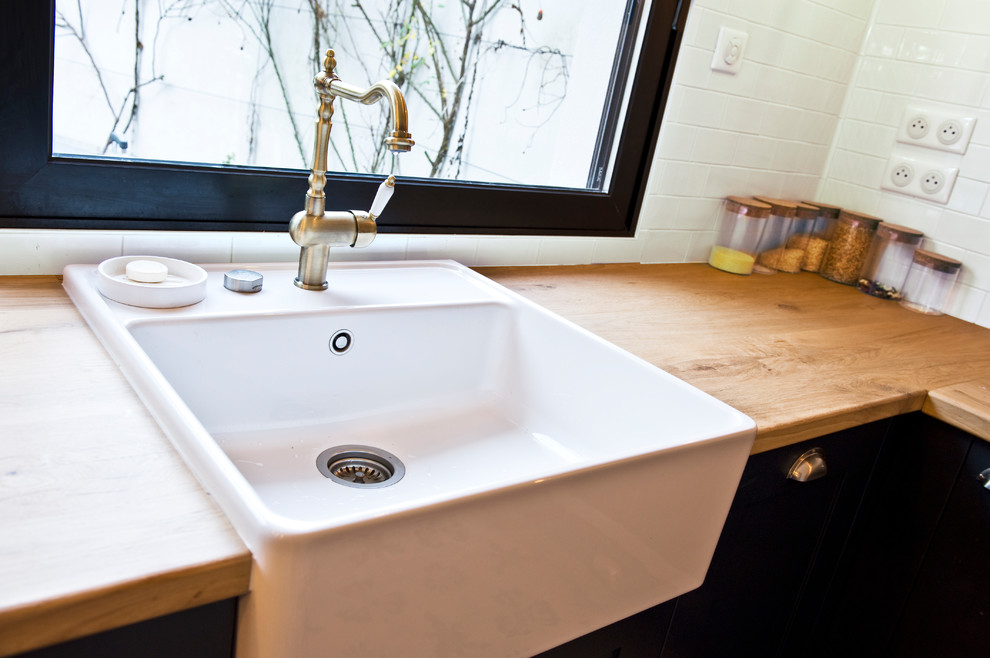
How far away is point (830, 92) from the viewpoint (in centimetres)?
188

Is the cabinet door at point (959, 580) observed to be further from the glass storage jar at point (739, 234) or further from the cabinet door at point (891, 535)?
the glass storage jar at point (739, 234)

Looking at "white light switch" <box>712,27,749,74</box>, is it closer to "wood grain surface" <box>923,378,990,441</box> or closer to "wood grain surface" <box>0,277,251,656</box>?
"wood grain surface" <box>923,378,990,441</box>

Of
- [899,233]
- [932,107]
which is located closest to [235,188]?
[899,233]

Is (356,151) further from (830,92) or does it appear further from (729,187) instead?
(830,92)

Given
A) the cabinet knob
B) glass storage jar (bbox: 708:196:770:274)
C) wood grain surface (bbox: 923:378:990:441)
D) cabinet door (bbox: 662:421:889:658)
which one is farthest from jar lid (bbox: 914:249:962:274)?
the cabinet knob

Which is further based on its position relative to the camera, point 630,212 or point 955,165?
point 955,165

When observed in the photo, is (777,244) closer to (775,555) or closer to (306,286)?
(775,555)

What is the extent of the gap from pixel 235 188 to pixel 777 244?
127 centimetres

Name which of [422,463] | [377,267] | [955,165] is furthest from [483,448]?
[955,165]

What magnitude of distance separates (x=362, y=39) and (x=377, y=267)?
360 mm

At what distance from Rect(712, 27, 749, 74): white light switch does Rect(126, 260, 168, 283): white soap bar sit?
1.16 metres

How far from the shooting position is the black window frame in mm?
936

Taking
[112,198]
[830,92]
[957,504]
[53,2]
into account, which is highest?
[830,92]

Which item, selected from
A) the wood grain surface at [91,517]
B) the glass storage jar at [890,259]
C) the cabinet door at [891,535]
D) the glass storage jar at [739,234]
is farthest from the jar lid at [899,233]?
the wood grain surface at [91,517]
